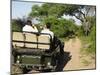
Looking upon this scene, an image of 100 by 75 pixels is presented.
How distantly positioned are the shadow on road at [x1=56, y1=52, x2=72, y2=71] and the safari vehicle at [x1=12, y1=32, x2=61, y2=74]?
0.13 feet

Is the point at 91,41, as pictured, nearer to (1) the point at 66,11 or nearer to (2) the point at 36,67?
(1) the point at 66,11

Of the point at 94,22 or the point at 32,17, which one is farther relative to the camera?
the point at 94,22

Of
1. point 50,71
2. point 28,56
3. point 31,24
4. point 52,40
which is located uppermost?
point 31,24

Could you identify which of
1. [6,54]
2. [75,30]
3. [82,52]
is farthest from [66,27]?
[6,54]

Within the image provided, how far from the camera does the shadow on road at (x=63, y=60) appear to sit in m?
2.52

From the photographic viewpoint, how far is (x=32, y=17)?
2.42 m

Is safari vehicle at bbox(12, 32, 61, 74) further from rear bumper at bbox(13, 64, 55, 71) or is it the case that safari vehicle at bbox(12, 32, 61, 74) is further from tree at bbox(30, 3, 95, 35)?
tree at bbox(30, 3, 95, 35)

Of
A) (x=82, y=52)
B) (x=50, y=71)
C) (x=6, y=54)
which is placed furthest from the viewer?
(x=82, y=52)

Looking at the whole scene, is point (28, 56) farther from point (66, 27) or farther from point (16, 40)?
point (66, 27)

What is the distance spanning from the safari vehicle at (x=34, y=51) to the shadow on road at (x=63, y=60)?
0.13ft

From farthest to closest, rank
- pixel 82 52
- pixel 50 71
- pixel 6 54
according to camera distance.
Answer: pixel 82 52 < pixel 50 71 < pixel 6 54

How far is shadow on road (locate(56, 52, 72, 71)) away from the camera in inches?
99.3

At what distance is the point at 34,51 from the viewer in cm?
243

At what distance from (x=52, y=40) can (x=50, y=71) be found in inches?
13.3
